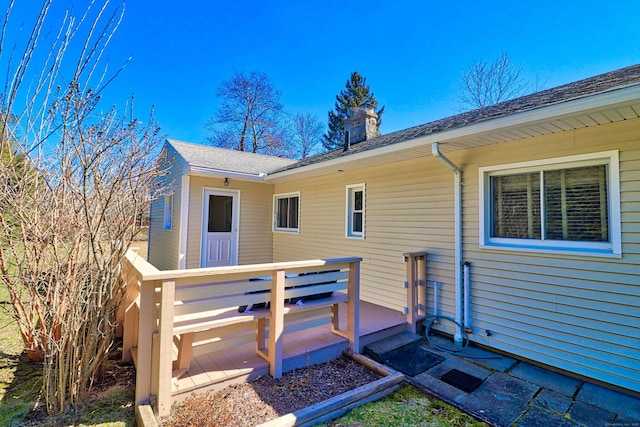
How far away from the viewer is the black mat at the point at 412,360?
A: 126 inches

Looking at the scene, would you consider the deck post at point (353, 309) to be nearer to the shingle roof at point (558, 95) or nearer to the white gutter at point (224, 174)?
the shingle roof at point (558, 95)

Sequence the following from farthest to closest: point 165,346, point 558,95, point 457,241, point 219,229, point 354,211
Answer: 1. point 219,229
2. point 354,211
3. point 457,241
4. point 558,95
5. point 165,346

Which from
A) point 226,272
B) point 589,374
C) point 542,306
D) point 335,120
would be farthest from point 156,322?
point 335,120

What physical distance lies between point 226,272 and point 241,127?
728 inches

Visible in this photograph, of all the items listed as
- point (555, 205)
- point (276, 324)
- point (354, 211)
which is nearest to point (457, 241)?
point (555, 205)

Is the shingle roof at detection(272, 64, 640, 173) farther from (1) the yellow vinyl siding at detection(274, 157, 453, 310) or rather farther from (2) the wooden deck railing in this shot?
(2) the wooden deck railing

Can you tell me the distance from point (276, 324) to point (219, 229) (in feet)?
16.7

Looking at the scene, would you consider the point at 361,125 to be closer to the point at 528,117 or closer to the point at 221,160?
the point at 221,160

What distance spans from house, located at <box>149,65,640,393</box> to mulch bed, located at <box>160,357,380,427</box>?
75.9 inches

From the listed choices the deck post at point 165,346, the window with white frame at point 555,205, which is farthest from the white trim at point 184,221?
the window with white frame at point 555,205

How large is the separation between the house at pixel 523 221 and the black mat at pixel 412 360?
614mm

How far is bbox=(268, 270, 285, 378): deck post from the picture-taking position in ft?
9.15

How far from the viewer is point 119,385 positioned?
2.78 metres

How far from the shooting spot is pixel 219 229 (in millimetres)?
7340
